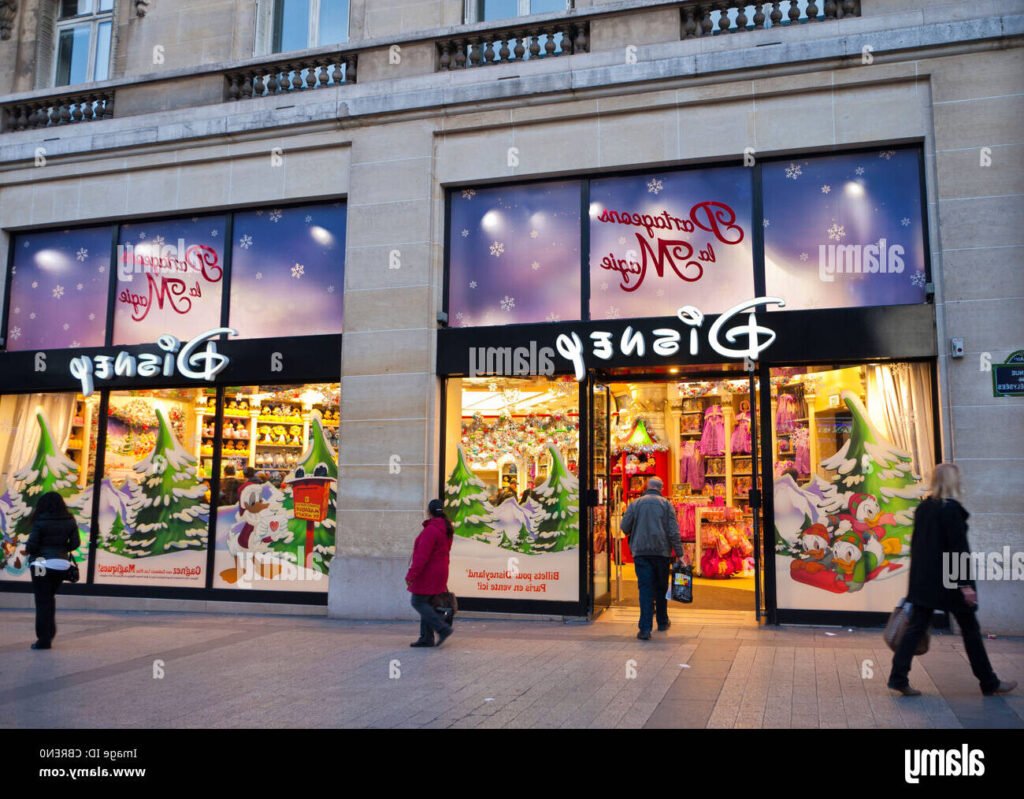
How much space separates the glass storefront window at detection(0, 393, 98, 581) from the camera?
1359cm

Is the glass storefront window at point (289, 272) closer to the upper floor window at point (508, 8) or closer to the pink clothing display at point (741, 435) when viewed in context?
the upper floor window at point (508, 8)

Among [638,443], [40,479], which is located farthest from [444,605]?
[40,479]

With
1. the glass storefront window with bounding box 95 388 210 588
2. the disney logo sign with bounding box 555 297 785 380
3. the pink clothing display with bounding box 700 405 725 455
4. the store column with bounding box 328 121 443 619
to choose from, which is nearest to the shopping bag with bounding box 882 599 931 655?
the disney logo sign with bounding box 555 297 785 380

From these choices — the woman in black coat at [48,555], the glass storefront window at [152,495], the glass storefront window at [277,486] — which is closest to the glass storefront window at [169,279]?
the glass storefront window at [152,495]

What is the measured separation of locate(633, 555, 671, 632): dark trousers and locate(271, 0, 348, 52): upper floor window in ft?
30.6

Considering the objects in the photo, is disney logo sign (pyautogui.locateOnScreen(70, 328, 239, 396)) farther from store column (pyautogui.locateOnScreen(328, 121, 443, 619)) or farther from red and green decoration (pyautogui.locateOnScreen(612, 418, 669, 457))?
red and green decoration (pyautogui.locateOnScreen(612, 418, 669, 457))

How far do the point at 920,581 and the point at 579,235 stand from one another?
21.2 ft

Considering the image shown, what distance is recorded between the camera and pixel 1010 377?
9711 millimetres

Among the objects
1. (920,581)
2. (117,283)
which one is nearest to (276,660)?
(920,581)

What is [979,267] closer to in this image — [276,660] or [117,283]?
[276,660]

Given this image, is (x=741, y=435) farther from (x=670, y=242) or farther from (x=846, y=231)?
(x=846, y=231)

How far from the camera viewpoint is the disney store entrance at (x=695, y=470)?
1320cm

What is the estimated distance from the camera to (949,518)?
23.0ft

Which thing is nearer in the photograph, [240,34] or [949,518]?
[949,518]
